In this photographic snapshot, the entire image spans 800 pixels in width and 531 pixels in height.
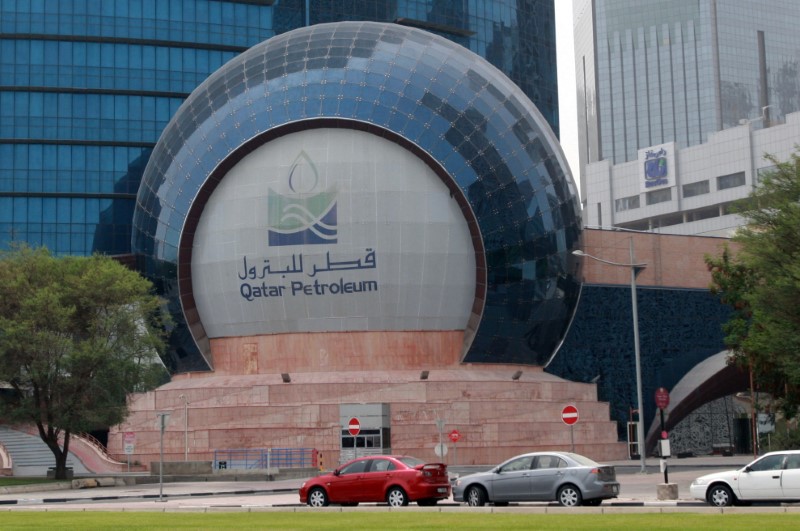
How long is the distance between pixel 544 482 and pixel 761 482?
4.53 m

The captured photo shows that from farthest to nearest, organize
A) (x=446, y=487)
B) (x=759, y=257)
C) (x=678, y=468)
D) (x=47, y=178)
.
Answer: (x=47, y=178) < (x=678, y=468) < (x=759, y=257) < (x=446, y=487)

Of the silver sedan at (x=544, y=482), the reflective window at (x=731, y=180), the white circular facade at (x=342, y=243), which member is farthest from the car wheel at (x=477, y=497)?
the reflective window at (x=731, y=180)

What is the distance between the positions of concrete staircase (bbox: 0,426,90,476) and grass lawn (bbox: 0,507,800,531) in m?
29.1

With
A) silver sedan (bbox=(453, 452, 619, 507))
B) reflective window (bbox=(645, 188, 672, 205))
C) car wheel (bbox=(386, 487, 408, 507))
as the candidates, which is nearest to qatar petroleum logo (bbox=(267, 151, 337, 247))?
car wheel (bbox=(386, 487, 408, 507))

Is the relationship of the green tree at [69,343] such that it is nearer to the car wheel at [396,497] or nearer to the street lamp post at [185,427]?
the street lamp post at [185,427]

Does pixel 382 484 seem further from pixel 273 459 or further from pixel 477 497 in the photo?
pixel 273 459

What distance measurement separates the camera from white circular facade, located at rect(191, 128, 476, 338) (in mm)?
49875

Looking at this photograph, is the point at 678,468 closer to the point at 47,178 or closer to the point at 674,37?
the point at 47,178

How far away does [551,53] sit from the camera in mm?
112000

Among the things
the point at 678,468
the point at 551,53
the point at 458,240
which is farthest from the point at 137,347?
the point at 551,53

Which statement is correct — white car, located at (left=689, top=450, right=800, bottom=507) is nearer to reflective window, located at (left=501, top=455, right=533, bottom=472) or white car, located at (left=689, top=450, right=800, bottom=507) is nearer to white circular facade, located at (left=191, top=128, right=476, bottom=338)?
reflective window, located at (left=501, top=455, right=533, bottom=472)

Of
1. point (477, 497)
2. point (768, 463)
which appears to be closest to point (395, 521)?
point (477, 497)

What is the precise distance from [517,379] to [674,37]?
515 feet

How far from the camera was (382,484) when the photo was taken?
91.9ft
